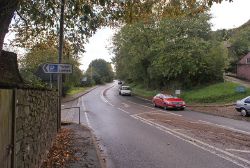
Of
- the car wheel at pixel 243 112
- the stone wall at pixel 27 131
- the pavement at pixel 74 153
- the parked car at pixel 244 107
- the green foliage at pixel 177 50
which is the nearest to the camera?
the stone wall at pixel 27 131

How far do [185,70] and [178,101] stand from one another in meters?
15.0

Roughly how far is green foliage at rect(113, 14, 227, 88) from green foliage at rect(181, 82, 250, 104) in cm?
270

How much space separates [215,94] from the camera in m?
44.3

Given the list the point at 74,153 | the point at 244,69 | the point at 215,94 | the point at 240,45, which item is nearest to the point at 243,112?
the point at 215,94

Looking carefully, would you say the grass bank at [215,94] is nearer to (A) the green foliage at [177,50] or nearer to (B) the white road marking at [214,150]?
(A) the green foliage at [177,50]

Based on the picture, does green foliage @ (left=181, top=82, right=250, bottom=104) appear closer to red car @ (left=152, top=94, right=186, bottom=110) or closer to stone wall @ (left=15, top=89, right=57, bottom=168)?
red car @ (left=152, top=94, right=186, bottom=110)

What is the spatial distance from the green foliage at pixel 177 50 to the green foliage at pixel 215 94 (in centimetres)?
270

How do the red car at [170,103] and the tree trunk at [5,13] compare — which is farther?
the red car at [170,103]

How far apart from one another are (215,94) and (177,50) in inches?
341

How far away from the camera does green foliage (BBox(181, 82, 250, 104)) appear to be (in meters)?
41.8

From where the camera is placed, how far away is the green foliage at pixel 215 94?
137 ft

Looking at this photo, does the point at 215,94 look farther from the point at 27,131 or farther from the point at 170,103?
the point at 27,131

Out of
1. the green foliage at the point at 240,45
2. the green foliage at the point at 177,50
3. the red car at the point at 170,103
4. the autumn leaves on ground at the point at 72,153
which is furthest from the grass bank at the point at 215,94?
the autumn leaves on ground at the point at 72,153

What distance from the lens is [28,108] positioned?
690cm
